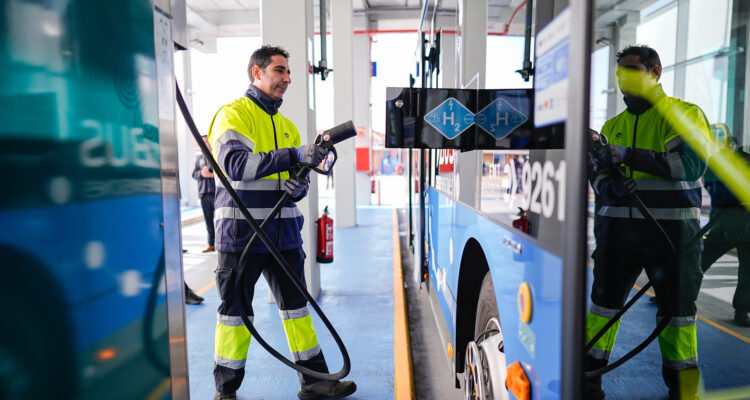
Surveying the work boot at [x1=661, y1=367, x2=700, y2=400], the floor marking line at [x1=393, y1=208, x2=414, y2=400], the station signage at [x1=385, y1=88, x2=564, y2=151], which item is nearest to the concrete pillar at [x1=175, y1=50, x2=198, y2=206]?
the floor marking line at [x1=393, y1=208, x2=414, y2=400]

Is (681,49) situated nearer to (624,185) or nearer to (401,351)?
(624,185)

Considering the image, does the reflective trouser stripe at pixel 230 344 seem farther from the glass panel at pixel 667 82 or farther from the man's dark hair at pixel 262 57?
the glass panel at pixel 667 82

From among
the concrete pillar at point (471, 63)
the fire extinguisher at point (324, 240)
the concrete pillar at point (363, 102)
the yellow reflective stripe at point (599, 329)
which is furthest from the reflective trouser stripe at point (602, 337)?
the concrete pillar at point (363, 102)

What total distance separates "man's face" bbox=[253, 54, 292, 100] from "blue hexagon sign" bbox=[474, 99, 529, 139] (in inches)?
53.3

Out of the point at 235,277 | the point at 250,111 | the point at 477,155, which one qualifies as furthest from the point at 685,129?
the point at 235,277

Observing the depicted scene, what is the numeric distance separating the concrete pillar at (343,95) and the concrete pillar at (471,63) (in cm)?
637

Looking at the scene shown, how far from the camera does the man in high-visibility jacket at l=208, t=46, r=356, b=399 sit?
2.42 m

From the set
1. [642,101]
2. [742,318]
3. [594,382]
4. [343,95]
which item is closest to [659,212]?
[642,101]

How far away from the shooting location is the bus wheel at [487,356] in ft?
5.54

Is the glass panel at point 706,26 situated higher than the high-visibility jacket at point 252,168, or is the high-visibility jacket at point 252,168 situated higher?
the glass panel at point 706,26

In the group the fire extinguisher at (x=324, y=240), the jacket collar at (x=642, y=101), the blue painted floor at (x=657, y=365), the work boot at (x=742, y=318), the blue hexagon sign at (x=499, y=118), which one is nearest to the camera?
the blue hexagon sign at (x=499, y=118)

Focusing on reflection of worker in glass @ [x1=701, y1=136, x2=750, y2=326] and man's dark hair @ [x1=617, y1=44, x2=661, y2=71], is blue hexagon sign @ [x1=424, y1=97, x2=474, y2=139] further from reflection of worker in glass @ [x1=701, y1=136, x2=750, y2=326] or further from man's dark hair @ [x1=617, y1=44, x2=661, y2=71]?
reflection of worker in glass @ [x1=701, y1=136, x2=750, y2=326]

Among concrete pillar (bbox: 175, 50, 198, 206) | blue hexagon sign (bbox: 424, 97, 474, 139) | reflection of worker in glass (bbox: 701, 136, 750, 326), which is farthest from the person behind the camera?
concrete pillar (bbox: 175, 50, 198, 206)

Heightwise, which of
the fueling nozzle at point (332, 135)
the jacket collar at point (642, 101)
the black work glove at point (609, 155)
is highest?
the jacket collar at point (642, 101)
